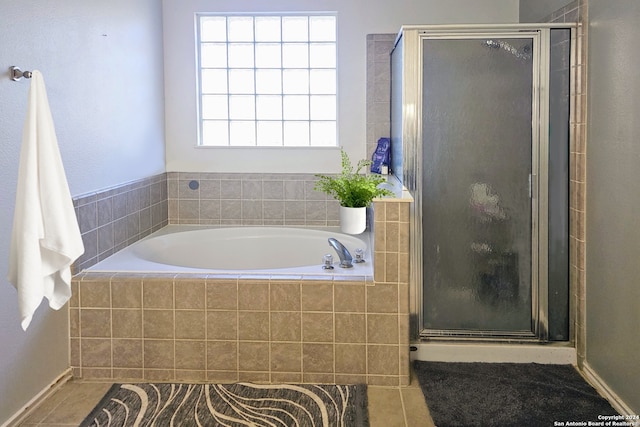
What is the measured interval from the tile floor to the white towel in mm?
630

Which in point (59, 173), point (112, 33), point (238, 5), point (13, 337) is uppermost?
point (238, 5)

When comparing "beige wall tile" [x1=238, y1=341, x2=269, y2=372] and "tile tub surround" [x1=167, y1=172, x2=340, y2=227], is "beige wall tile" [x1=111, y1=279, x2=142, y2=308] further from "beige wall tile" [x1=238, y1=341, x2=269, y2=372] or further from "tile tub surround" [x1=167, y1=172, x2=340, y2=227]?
"tile tub surround" [x1=167, y1=172, x2=340, y2=227]

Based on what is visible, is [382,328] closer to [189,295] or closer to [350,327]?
[350,327]

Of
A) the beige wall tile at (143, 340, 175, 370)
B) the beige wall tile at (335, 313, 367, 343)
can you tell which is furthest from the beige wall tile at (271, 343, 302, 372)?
the beige wall tile at (143, 340, 175, 370)

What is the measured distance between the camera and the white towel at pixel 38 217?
6.85ft

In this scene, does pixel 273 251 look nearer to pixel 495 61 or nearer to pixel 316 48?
pixel 316 48

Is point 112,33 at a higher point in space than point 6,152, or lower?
higher

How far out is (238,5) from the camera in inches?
A: 166

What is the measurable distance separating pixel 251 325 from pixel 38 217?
1118 millimetres

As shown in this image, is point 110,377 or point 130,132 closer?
point 110,377

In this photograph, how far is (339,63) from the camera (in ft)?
13.8

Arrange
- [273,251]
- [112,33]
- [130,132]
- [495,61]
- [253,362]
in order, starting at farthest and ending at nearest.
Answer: [273,251]
[130,132]
[112,33]
[495,61]
[253,362]

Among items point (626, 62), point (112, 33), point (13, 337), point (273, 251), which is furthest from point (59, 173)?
point (626, 62)

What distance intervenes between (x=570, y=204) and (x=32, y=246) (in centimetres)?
248
